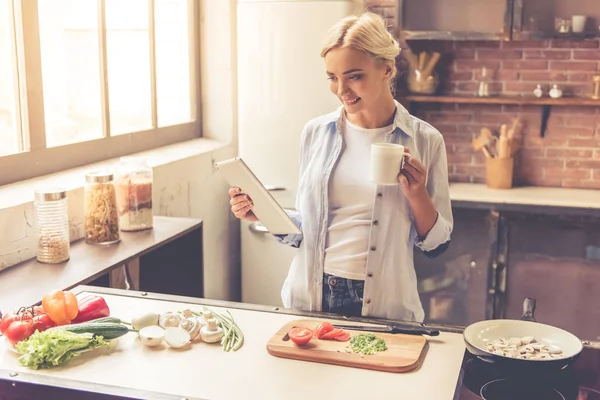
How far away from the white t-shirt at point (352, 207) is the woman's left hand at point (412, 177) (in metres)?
0.18

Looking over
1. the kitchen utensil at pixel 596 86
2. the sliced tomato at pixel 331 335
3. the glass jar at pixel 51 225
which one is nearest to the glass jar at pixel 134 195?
the glass jar at pixel 51 225

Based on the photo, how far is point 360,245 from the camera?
1.93 meters

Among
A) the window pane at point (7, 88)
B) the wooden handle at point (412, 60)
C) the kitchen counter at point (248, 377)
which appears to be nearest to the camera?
the kitchen counter at point (248, 377)

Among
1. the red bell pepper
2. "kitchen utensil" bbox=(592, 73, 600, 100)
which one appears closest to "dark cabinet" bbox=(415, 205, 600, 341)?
"kitchen utensil" bbox=(592, 73, 600, 100)

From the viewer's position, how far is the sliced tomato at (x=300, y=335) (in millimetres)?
1521

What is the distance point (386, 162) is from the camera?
167 centimetres

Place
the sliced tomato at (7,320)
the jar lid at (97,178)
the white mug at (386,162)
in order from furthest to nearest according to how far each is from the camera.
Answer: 1. the jar lid at (97,178)
2. the white mug at (386,162)
3. the sliced tomato at (7,320)

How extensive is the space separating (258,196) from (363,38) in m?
0.49

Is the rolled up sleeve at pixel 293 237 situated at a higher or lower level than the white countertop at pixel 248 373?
higher

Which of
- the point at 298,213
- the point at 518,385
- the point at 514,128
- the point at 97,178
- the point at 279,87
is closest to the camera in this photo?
the point at 518,385

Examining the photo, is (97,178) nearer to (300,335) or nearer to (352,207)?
(352,207)

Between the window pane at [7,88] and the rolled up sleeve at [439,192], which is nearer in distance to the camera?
the rolled up sleeve at [439,192]

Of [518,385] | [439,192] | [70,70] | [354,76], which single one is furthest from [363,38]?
[70,70]

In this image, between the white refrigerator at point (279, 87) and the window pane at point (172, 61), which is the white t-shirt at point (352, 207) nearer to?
the white refrigerator at point (279, 87)
